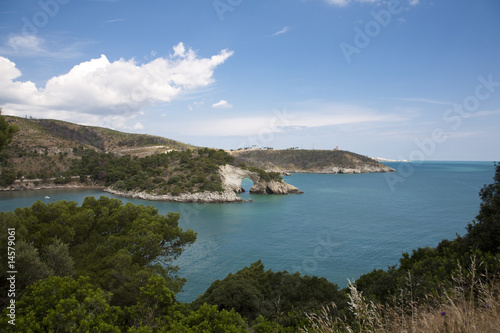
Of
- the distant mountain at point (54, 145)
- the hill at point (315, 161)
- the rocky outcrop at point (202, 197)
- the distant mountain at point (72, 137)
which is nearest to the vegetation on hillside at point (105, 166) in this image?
the distant mountain at point (54, 145)

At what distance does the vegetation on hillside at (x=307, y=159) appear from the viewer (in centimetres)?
12139

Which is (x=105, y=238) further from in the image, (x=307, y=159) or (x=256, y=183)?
(x=307, y=159)

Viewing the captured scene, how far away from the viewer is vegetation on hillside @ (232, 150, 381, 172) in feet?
398

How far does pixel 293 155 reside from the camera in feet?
458

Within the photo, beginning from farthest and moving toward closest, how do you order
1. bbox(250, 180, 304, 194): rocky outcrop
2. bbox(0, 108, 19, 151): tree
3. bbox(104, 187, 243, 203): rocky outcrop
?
bbox(250, 180, 304, 194): rocky outcrop
bbox(104, 187, 243, 203): rocky outcrop
bbox(0, 108, 19, 151): tree

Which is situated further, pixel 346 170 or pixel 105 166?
pixel 346 170

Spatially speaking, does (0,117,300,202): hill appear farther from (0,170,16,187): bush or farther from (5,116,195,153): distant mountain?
(5,116,195,153): distant mountain

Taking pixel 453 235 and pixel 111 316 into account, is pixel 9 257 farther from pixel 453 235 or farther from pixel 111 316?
pixel 453 235

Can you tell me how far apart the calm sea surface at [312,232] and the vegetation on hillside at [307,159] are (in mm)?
72992

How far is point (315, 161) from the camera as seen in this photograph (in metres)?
129

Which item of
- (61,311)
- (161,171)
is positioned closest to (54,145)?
(161,171)

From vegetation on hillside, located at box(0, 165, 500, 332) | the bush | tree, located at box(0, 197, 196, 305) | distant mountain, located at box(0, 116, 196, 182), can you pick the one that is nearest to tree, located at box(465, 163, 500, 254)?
vegetation on hillside, located at box(0, 165, 500, 332)

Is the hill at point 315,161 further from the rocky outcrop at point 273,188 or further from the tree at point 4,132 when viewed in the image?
the tree at point 4,132

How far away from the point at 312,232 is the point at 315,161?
105074mm
